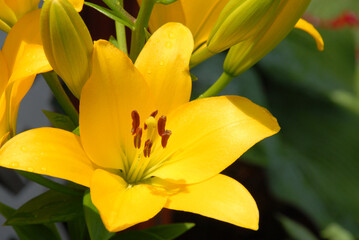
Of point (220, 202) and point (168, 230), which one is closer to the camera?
point (220, 202)

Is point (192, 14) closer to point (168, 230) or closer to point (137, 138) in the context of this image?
point (137, 138)

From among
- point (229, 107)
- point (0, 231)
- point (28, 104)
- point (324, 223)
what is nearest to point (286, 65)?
point (324, 223)

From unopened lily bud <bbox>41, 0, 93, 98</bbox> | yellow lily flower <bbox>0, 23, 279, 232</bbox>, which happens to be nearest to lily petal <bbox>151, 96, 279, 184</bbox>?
yellow lily flower <bbox>0, 23, 279, 232</bbox>

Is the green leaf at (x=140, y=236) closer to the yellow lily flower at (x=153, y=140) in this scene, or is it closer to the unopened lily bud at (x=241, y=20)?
the yellow lily flower at (x=153, y=140)

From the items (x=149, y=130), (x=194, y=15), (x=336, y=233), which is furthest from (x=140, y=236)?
(x=336, y=233)

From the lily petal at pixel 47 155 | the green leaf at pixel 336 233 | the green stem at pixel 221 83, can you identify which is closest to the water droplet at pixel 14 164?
the lily petal at pixel 47 155
